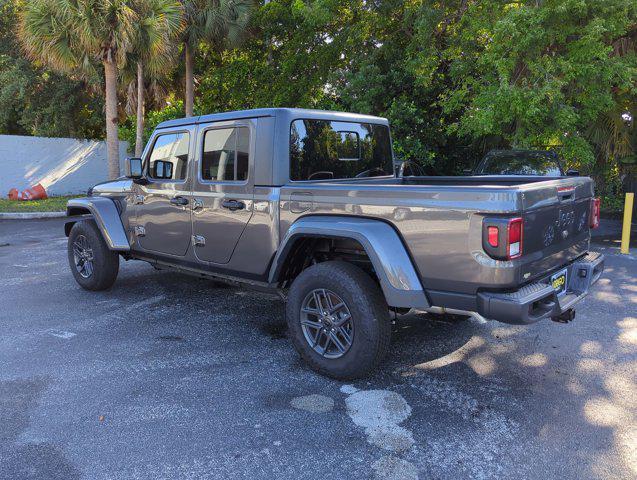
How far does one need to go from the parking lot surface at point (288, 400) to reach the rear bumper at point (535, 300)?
0.66 m

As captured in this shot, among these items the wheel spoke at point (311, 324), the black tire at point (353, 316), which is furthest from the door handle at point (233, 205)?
the wheel spoke at point (311, 324)

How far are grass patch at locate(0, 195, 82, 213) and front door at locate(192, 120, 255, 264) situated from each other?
39.4 ft

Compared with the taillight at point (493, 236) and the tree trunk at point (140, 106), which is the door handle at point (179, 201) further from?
the tree trunk at point (140, 106)

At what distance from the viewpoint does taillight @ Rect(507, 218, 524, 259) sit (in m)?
2.99

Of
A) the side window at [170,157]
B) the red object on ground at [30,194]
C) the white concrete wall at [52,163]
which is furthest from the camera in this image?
the white concrete wall at [52,163]

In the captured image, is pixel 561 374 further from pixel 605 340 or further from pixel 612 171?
pixel 612 171

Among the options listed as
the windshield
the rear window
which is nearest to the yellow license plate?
the rear window

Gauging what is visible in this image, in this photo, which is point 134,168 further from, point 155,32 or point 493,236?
point 155,32

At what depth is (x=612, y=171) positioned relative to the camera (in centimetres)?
1488

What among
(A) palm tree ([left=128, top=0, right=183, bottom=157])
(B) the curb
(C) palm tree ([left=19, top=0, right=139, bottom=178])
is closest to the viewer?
(C) palm tree ([left=19, top=0, right=139, bottom=178])

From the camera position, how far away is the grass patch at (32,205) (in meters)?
14.8

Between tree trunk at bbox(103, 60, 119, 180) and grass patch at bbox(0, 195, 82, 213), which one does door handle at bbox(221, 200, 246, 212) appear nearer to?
grass patch at bbox(0, 195, 82, 213)

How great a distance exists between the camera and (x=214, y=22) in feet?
55.6

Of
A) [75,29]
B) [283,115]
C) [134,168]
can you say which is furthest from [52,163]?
[283,115]
